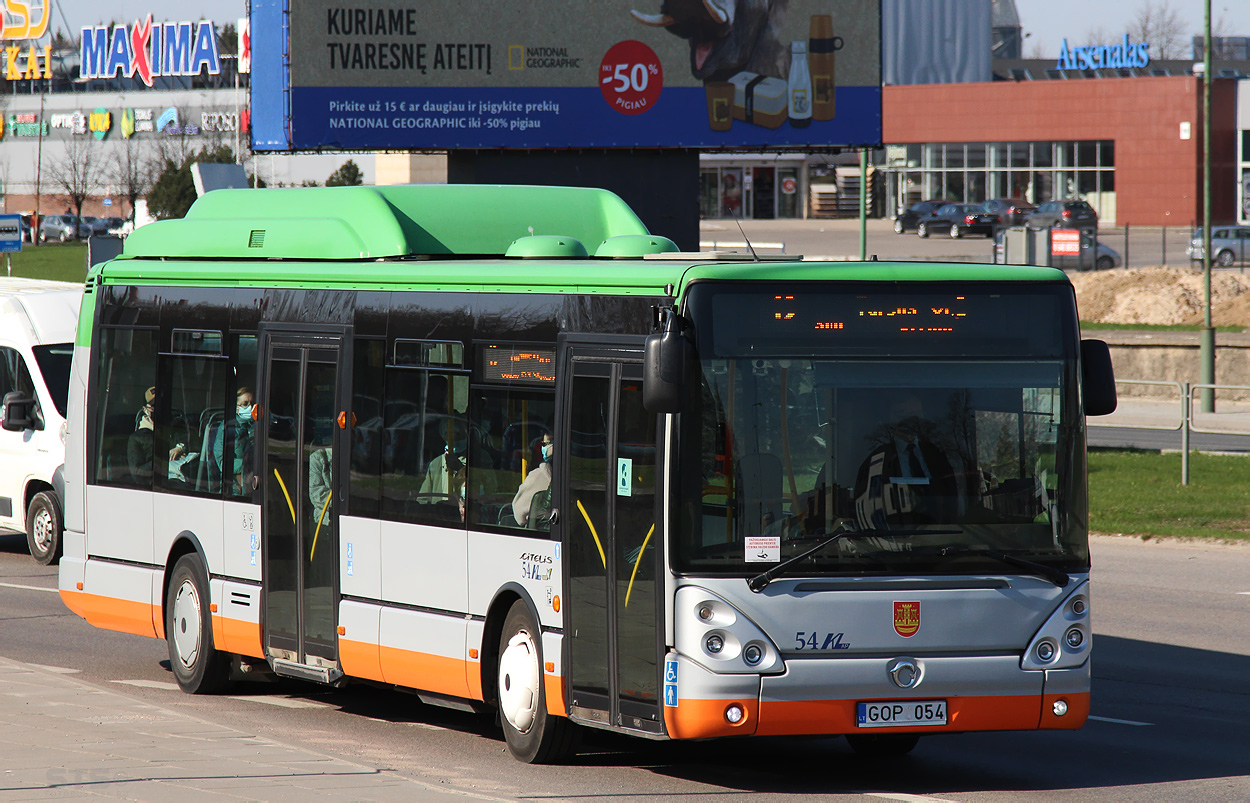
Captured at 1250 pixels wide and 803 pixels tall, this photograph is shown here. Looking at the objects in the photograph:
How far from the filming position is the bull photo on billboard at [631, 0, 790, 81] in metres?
28.5

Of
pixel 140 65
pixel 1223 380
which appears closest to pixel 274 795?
pixel 1223 380

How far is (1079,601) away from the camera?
8.40 metres

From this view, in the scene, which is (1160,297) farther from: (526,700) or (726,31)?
(526,700)

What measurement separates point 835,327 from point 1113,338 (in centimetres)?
2937

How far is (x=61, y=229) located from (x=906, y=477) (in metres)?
86.4

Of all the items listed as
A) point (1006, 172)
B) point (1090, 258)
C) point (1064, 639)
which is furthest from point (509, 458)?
point (1006, 172)

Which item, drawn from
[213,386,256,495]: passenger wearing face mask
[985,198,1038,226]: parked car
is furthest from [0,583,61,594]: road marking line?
[985,198,1038,226]: parked car

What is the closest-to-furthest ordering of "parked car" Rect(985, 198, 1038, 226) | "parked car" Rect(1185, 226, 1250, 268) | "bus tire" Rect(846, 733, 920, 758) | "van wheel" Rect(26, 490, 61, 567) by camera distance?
1. "bus tire" Rect(846, 733, 920, 758)
2. "van wheel" Rect(26, 490, 61, 567)
3. "parked car" Rect(1185, 226, 1250, 268)
4. "parked car" Rect(985, 198, 1038, 226)

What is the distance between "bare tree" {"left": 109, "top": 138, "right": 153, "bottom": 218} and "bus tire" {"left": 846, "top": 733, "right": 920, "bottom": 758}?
269 ft

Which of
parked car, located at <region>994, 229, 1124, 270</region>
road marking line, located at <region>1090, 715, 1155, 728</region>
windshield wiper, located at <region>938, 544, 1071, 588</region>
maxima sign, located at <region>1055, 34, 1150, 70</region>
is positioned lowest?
road marking line, located at <region>1090, 715, 1155, 728</region>

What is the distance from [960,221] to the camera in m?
74.7

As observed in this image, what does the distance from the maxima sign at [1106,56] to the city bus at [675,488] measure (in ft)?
278

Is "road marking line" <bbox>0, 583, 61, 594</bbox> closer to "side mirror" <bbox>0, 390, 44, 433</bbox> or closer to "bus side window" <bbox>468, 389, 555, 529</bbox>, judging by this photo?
"side mirror" <bbox>0, 390, 44, 433</bbox>

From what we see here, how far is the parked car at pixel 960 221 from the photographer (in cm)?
7425
